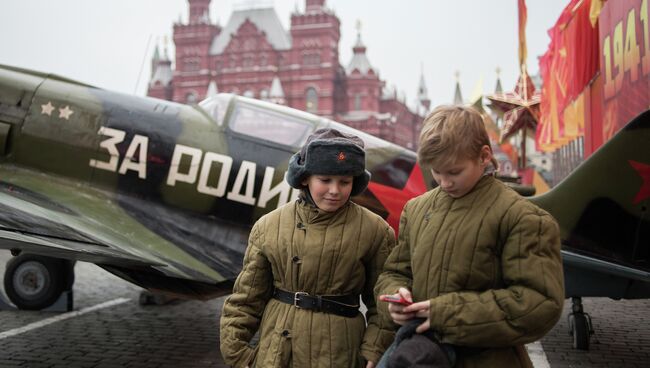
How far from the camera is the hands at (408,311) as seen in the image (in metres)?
1.65

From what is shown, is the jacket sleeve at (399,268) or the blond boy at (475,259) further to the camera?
the jacket sleeve at (399,268)

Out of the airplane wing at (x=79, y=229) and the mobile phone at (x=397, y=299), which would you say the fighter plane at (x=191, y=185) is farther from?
the mobile phone at (x=397, y=299)

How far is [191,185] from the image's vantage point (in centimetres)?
514

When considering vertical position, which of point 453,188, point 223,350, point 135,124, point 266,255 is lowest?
point 223,350

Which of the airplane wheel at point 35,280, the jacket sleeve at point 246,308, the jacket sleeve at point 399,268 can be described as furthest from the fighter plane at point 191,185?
the jacket sleeve at point 399,268

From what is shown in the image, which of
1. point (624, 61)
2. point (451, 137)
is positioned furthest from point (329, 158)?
point (624, 61)

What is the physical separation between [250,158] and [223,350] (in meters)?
3.10

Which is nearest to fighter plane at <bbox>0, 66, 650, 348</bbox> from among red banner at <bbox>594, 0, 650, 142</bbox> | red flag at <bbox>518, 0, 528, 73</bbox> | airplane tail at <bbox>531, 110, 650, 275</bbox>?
airplane tail at <bbox>531, 110, 650, 275</bbox>

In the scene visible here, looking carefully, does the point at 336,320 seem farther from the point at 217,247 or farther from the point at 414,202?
the point at 217,247

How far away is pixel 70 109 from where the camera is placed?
555cm

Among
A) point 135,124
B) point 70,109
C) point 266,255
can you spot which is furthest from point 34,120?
point 266,255

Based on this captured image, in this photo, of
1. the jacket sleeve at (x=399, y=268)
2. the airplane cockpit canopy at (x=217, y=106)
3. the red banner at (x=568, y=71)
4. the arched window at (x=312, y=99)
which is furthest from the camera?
the arched window at (x=312, y=99)

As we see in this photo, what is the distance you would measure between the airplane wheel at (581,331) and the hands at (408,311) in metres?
4.38

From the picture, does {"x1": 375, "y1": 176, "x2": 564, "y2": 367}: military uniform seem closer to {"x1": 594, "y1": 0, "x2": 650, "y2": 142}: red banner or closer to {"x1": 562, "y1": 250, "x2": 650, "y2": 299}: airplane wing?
{"x1": 562, "y1": 250, "x2": 650, "y2": 299}: airplane wing
